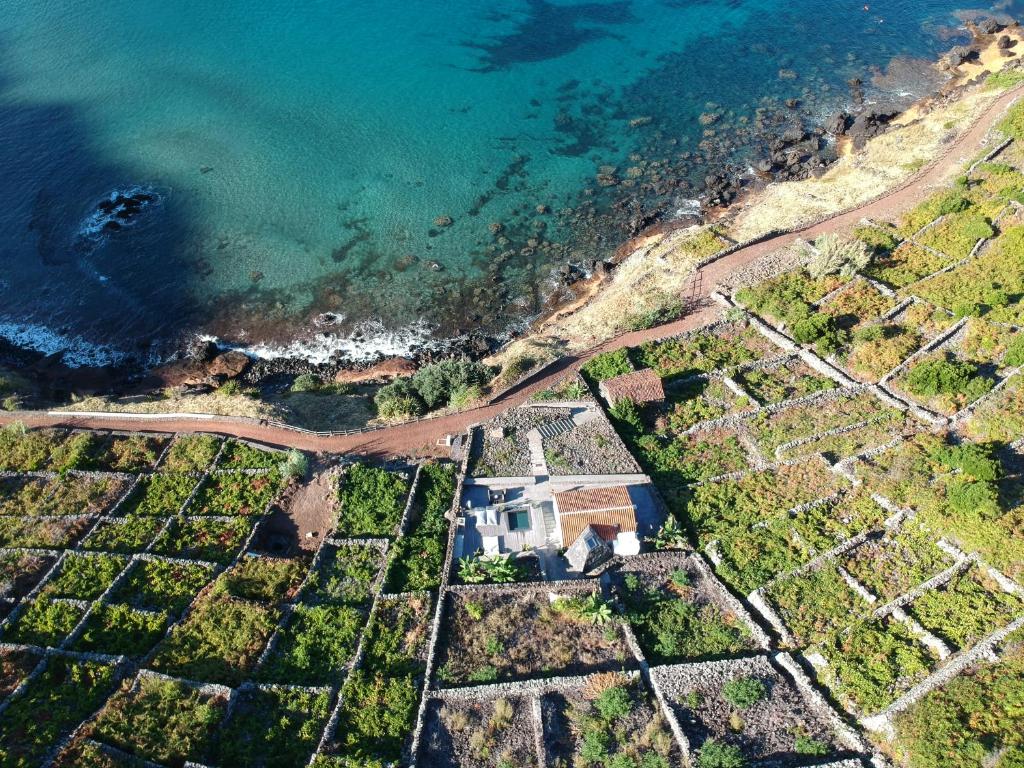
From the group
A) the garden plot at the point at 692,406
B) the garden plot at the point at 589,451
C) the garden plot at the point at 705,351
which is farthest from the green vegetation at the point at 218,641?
the garden plot at the point at 705,351

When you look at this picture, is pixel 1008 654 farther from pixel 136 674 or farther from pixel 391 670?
pixel 136 674

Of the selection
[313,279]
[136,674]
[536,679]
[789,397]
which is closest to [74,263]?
[313,279]

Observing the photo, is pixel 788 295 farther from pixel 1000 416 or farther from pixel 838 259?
pixel 1000 416

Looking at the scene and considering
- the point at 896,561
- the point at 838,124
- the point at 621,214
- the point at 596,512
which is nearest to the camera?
the point at 896,561

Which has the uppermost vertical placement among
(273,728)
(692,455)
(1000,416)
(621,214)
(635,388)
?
(621,214)

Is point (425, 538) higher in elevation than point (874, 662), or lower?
higher

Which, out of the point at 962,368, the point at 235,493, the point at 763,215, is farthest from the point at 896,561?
the point at 763,215

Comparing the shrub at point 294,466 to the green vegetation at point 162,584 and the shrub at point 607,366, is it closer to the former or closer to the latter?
the green vegetation at point 162,584
